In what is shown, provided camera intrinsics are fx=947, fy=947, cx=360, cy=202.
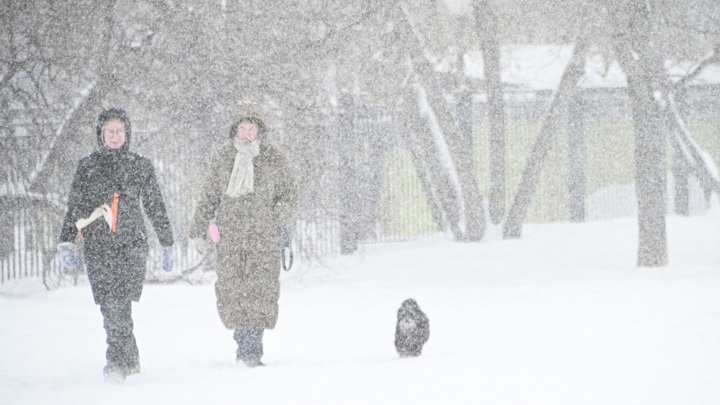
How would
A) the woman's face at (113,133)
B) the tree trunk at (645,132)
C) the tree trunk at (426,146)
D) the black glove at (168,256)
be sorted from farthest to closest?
1. the tree trunk at (426,146)
2. the tree trunk at (645,132)
3. the black glove at (168,256)
4. the woman's face at (113,133)

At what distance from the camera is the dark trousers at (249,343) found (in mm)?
6605

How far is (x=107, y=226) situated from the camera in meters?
6.23

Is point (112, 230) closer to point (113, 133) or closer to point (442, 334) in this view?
point (113, 133)

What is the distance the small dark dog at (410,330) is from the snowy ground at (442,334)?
0.12m

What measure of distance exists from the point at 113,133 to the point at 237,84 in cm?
531

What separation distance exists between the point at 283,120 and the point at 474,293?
318 centimetres

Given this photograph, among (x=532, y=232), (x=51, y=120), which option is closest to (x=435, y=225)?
(x=532, y=232)

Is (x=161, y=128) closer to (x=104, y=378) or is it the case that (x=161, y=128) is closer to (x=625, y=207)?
(x=104, y=378)

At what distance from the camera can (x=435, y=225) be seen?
644 inches

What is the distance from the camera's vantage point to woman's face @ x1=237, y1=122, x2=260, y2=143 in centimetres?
659

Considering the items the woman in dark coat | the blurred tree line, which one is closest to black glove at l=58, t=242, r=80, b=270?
the woman in dark coat

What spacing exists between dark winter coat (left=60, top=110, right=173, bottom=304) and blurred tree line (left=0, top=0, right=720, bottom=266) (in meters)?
5.17

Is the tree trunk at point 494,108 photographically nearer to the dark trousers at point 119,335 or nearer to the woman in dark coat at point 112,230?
the woman in dark coat at point 112,230

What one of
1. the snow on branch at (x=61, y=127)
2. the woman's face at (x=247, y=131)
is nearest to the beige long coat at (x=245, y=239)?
the woman's face at (x=247, y=131)
